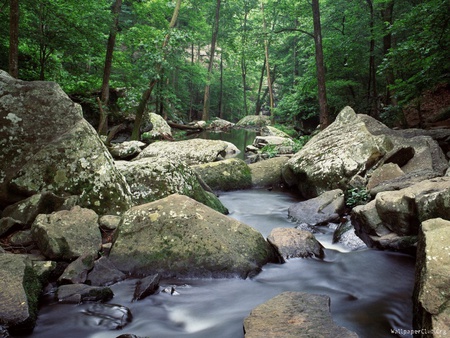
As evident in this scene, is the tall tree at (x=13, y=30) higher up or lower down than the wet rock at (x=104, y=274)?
higher up

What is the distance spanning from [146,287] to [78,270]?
2.51 ft

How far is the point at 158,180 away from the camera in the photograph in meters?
6.14

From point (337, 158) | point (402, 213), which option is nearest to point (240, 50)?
point (337, 158)

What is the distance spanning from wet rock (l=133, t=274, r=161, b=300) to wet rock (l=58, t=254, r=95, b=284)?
0.57 metres

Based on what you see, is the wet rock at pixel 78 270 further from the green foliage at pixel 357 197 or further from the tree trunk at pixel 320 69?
the tree trunk at pixel 320 69

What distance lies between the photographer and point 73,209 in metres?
4.50

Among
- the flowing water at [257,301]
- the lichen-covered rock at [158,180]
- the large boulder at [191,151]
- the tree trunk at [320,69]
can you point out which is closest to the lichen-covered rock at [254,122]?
the large boulder at [191,151]

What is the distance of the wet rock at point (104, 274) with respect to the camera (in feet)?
12.4

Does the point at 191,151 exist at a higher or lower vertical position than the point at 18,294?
higher

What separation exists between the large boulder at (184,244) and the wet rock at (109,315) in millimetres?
647

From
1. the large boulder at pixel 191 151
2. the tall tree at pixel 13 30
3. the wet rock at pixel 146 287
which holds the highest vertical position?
the tall tree at pixel 13 30

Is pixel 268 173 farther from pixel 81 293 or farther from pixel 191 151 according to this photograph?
pixel 81 293

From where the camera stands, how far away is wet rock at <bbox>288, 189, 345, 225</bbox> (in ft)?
20.7

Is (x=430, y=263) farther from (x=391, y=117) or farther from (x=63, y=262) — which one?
A: (x=391, y=117)
